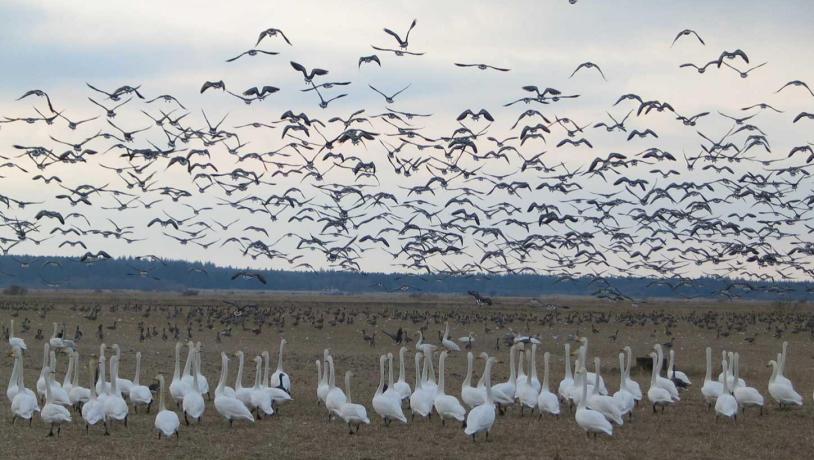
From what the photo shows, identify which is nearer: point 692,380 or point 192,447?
point 192,447

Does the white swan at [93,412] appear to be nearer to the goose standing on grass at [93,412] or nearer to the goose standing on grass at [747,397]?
the goose standing on grass at [93,412]

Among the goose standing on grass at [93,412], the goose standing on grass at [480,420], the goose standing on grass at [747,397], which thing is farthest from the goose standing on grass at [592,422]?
the goose standing on grass at [93,412]

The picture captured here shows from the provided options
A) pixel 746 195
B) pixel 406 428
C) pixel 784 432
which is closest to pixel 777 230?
pixel 746 195

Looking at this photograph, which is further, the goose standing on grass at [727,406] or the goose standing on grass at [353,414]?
the goose standing on grass at [727,406]

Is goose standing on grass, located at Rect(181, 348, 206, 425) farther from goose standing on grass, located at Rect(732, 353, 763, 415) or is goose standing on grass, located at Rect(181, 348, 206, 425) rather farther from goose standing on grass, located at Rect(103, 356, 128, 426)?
goose standing on grass, located at Rect(732, 353, 763, 415)

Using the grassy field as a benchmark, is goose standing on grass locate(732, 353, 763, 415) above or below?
above

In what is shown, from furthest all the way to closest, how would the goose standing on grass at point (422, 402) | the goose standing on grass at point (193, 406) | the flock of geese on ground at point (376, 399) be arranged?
the goose standing on grass at point (422, 402) → the goose standing on grass at point (193, 406) → the flock of geese on ground at point (376, 399)

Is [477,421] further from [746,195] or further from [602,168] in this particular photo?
[746,195]

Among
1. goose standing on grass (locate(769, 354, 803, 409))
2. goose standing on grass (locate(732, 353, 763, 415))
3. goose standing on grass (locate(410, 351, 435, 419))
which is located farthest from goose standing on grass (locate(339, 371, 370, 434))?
goose standing on grass (locate(769, 354, 803, 409))

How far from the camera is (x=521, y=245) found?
38094mm

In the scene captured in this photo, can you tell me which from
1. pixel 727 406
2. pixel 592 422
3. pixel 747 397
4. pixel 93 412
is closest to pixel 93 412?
pixel 93 412

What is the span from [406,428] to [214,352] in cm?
1756

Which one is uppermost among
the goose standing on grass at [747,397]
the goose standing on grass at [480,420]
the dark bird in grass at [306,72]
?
the dark bird in grass at [306,72]

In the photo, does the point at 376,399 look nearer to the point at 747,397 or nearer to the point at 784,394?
the point at 747,397
